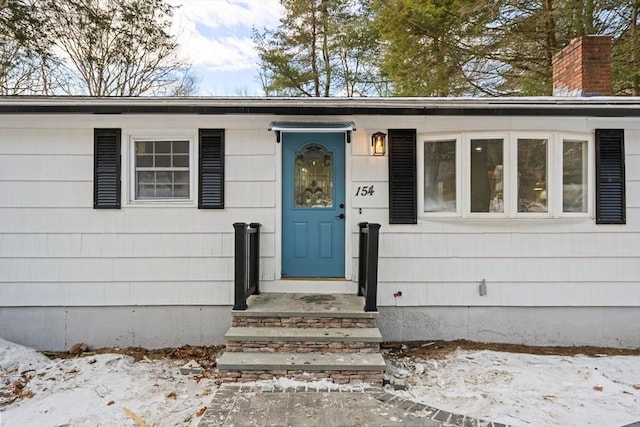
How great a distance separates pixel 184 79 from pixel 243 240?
Answer: 10779 millimetres

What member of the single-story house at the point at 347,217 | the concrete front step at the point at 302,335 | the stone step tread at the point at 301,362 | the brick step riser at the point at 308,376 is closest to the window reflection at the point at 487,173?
the single-story house at the point at 347,217

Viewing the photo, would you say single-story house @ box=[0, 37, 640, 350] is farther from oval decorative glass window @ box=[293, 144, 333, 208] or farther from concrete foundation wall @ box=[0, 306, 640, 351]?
oval decorative glass window @ box=[293, 144, 333, 208]

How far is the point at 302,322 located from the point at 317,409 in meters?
1.01

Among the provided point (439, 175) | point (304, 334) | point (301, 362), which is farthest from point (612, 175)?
point (301, 362)

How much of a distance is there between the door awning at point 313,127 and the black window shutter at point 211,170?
0.71 m

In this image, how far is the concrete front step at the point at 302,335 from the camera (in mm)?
3604

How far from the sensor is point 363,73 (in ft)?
40.5

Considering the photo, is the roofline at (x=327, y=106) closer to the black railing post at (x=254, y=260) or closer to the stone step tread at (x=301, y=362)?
the black railing post at (x=254, y=260)

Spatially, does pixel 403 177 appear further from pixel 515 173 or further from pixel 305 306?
pixel 305 306

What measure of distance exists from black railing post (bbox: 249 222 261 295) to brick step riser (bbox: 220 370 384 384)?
1.10 m

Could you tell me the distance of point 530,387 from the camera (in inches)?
133

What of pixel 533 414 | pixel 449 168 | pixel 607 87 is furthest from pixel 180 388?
pixel 607 87

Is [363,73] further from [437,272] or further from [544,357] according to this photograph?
[544,357]

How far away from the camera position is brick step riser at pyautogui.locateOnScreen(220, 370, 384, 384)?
336 centimetres
